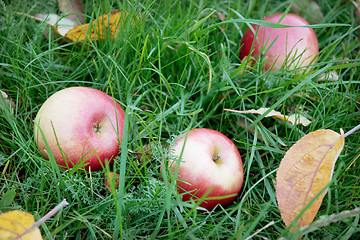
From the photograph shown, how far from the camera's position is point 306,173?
1384 mm

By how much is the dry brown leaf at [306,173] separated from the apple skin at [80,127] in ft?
2.40

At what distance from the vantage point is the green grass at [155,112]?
146 centimetres

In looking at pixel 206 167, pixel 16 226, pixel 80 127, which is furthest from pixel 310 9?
pixel 16 226

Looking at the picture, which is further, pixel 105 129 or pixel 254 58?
pixel 254 58

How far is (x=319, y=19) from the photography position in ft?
7.66

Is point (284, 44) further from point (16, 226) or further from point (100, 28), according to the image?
point (16, 226)

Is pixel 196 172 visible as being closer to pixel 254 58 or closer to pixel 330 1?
pixel 254 58

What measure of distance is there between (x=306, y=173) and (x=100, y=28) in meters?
1.31

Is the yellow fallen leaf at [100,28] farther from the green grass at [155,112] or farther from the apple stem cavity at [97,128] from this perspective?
the apple stem cavity at [97,128]

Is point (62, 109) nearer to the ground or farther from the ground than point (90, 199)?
farther from the ground

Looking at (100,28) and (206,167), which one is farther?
(100,28)

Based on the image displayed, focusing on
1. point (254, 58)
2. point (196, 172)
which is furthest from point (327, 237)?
point (254, 58)

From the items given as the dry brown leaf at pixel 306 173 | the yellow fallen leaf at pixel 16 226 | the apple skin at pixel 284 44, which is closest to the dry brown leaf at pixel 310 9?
the apple skin at pixel 284 44

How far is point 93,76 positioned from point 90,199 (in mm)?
706
